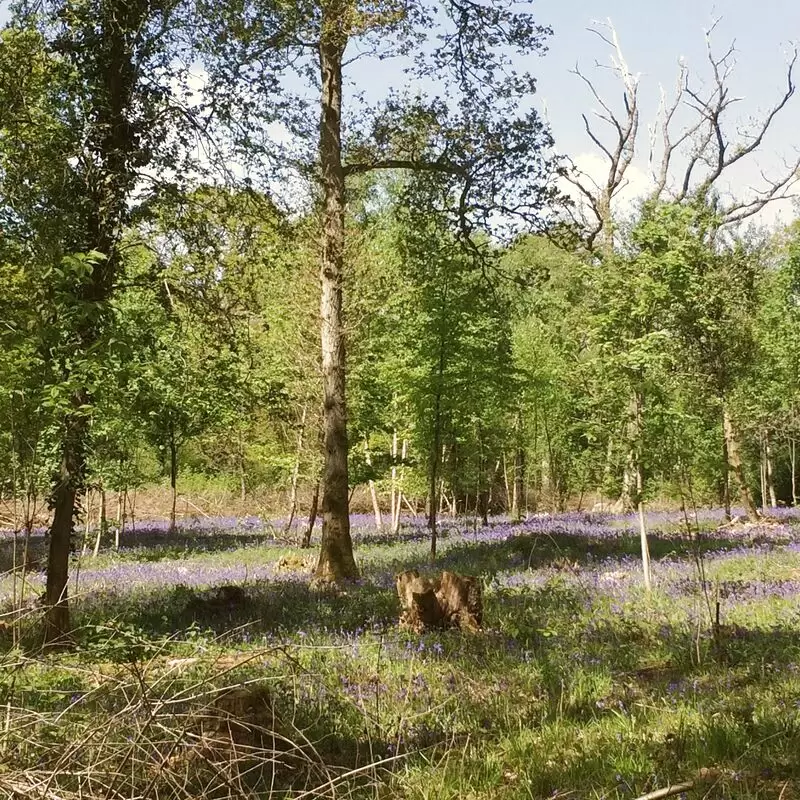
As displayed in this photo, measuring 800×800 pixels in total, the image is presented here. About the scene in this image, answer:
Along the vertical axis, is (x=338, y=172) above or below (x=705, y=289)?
above

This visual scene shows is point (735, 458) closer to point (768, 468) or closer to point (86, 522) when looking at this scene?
point (768, 468)

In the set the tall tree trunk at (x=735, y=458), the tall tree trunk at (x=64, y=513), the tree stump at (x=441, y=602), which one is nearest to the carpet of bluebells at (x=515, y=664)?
the tall tree trunk at (x=64, y=513)

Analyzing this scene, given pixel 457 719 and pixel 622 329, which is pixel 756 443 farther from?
pixel 457 719

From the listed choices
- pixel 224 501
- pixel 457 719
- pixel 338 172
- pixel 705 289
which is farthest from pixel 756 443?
pixel 457 719

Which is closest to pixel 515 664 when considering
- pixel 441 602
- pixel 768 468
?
pixel 441 602

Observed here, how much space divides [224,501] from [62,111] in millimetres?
35665

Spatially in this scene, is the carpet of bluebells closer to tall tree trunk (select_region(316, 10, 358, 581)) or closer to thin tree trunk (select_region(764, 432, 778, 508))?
tall tree trunk (select_region(316, 10, 358, 581))

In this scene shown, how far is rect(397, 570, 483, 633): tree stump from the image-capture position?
8.91 m

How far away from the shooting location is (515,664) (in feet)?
23.5

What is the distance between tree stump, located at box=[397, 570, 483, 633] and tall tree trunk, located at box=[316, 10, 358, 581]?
383 centimetres

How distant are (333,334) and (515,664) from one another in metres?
7.48

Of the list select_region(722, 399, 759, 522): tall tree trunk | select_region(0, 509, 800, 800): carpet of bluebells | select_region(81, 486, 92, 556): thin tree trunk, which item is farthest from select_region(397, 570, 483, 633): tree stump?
select_region(722, 399, 759, 522): tall tree trunk

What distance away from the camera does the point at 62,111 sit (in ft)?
25.9

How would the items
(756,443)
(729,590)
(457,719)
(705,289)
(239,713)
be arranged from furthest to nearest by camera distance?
(756,443), (705,289), (729,590), (457,719), (239,713)
